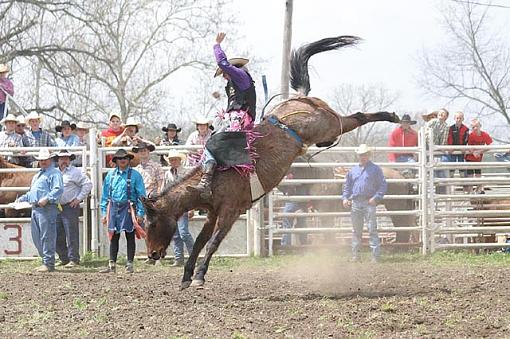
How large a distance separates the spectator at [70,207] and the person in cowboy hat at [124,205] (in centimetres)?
107

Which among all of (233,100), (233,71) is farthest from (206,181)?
(233,71)

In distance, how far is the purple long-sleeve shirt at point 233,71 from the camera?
797cm

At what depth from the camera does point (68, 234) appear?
11195 millimetres

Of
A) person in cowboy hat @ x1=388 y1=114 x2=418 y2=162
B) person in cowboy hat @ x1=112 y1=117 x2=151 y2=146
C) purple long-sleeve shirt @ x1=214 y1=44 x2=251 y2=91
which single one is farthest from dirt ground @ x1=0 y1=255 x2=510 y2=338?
person in cowboy hat @ x1=388 y1=114 x2=418 y2=162

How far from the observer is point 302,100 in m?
8.89

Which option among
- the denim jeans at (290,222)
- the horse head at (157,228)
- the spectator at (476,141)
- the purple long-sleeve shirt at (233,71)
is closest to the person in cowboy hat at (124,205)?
the horse head at (157,228)

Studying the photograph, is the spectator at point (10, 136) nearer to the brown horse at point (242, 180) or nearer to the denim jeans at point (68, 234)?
the denim jeans at point (68, 234)

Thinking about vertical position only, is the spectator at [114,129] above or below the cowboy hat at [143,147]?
above

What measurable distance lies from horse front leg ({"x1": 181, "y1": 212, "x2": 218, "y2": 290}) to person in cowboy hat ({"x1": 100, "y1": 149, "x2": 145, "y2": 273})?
80.2 inches

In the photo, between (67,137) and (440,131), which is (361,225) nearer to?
(440,131)

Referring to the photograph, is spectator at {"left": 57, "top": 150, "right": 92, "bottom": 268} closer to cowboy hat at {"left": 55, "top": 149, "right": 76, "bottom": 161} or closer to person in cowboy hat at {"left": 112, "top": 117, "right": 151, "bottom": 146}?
cowboy hat at {"left": 55, "top": 149, "right": 76, "bottom": 161}

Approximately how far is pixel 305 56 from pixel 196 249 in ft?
9.46

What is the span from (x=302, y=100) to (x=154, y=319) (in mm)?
3514

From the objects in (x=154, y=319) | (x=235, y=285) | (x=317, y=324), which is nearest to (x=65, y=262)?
(x=235, y=285)
